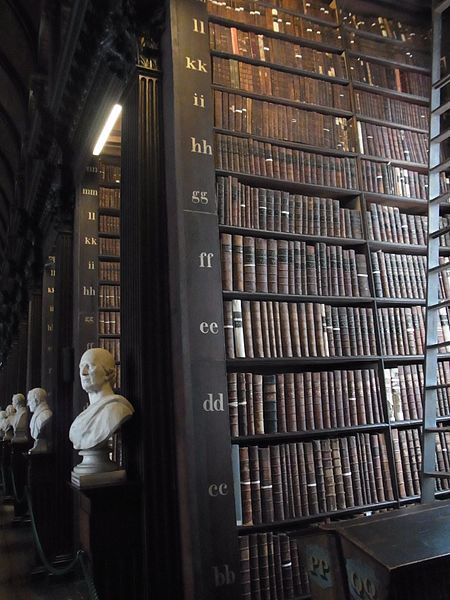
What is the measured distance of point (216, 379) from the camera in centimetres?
214

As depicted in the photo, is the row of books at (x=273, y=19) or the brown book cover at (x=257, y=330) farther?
the row of books at (x=273, y=19)

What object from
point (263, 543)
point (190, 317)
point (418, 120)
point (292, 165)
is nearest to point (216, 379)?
point (190, 317)

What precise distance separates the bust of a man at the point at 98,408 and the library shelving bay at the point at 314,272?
0.54 meters

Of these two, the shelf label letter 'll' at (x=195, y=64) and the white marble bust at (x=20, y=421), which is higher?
the shelf label letter 'll' at (x=195, y=64)

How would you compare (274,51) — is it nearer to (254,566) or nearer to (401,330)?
(401,330)

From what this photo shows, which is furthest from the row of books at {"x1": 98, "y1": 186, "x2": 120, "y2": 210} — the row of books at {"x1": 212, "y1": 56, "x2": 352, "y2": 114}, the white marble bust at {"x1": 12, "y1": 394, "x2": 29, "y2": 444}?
the white marble bust at {"x1": 12, "y1": 394, "x2": 29, "y2": 444}

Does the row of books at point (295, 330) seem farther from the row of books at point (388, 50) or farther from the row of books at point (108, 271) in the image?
the row of books at point (108, 271)

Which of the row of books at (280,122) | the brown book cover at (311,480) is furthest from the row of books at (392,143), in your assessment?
the brown book cover at (311,480)

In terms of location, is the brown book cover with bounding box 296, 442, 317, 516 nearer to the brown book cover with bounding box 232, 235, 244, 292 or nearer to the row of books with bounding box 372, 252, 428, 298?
the brown book cover with bounding box 232, 235, 244, 292

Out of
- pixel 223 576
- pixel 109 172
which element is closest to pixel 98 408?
pixel 223 576

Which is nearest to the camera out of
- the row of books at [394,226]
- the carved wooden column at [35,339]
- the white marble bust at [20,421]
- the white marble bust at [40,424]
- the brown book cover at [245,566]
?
the brown book cover at [245,566]

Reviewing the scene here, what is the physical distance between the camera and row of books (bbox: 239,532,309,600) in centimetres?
207

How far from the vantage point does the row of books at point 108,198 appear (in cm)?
433

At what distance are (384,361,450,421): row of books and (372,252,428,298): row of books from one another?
44 centimetres
